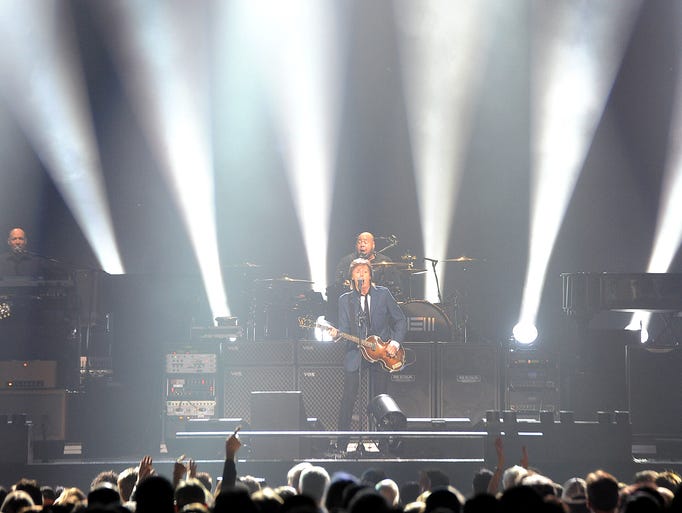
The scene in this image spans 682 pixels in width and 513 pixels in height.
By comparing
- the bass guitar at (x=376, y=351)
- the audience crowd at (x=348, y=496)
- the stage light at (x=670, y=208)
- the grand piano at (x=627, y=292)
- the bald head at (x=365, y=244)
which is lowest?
the audience crowd at (x=348, y=496)

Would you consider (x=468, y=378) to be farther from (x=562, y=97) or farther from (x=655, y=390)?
A: (x=562, y=97)

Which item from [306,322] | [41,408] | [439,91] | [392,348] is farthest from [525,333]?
[41,408]

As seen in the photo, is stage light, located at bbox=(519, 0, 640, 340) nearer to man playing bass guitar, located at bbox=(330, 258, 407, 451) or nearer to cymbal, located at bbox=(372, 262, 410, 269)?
cymbal, located at bbox=(372, 262, 410, 269)

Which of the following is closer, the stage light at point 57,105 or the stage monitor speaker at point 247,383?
the stage monitor speaker at point 247,383

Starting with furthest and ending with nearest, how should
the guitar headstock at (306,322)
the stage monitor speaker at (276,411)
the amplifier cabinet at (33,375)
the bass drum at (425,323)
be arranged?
the bass drum at (425,323) < the guitar headstock at (306,322) < the amplifier cabinet at (33,375) < the stage monitor speaker at (276,411)

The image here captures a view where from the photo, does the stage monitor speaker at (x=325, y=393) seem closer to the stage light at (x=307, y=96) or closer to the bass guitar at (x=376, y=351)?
the bass guitar at (x=376, y=351)

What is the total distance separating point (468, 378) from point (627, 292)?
1.68 metres

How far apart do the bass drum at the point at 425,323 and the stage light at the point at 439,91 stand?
2.43 meters

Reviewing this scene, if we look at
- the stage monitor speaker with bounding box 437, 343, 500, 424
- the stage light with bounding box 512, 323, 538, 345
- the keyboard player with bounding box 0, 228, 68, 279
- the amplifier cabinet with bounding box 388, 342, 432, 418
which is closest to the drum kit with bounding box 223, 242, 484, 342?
the amplifier cabinet with bounding box 388, 342, 432, 418

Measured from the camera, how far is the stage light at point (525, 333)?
9828 mm

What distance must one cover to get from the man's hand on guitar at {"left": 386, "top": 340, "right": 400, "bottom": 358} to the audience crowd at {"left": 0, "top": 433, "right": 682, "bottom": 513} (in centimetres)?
317

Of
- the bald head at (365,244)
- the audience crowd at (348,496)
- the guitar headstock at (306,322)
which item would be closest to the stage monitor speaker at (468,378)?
the bald head at (365,244)

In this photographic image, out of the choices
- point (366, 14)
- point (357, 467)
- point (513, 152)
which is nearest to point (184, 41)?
point (366, 14)

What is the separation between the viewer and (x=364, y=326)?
9.09m
